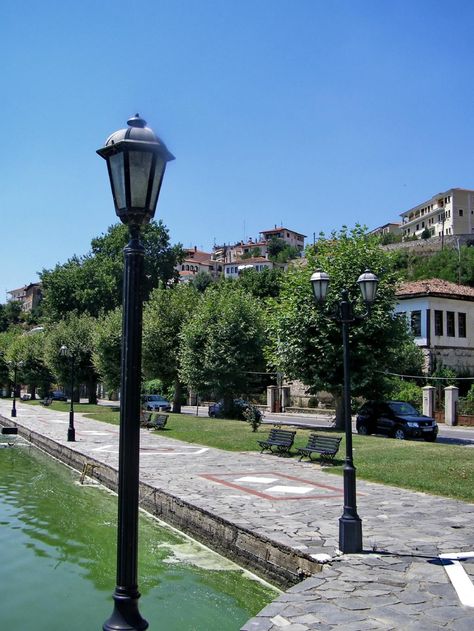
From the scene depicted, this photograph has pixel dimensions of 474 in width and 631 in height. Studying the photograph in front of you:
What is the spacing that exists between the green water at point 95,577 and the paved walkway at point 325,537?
53 cm

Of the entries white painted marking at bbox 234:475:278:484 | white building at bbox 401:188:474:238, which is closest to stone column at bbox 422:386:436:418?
white painted marking at bbox 234:475:278:484

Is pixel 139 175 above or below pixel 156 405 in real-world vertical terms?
above

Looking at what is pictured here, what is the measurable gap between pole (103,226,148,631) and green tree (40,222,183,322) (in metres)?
61.3

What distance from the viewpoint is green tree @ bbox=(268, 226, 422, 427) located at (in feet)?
85.7

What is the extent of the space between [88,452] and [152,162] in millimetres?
17040

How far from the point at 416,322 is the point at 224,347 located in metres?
16.7

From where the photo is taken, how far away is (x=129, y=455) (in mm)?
4031

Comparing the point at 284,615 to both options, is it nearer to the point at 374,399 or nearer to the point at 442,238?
the point at 374,399

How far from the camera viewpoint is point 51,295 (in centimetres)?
6800

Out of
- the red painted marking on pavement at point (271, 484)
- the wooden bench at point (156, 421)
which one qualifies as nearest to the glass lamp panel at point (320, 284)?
the red painted marking on pavement at point (271, 484)

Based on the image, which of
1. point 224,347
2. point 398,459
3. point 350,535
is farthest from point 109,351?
point 350,535

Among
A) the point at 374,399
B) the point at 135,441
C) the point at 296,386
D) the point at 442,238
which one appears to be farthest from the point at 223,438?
the point at 442,238

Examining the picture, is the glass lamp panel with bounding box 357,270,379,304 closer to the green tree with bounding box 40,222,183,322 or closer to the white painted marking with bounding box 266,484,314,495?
the white painted marking with bounding box 266,484,314,495

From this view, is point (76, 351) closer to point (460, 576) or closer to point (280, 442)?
point (280, 442)
